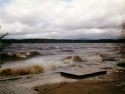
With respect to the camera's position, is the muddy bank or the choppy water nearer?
the muddy bank

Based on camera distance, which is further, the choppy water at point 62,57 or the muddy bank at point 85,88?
the choppy water at point 62,57

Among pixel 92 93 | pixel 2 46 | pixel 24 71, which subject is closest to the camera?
pixel 2 46

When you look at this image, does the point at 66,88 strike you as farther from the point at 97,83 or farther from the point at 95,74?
the point at 95,74

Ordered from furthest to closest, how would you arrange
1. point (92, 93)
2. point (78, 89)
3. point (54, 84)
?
point (54, 84) → point (78, 89) → point (92, 93)

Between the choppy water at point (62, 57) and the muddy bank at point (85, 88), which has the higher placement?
the muddy bank at point (85, 88)

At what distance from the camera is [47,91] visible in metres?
12.1

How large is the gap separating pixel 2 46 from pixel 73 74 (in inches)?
436

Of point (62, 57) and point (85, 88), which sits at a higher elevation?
point (85, 88)

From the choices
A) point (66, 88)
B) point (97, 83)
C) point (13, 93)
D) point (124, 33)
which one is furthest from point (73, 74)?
point (124, 33)

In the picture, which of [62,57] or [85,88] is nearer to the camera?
[85,88]

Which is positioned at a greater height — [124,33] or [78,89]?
[124,33]

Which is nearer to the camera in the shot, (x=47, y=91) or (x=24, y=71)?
(x=47, y=91)

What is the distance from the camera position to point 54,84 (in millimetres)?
13914

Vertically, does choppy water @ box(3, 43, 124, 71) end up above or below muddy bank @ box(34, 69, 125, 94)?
below
